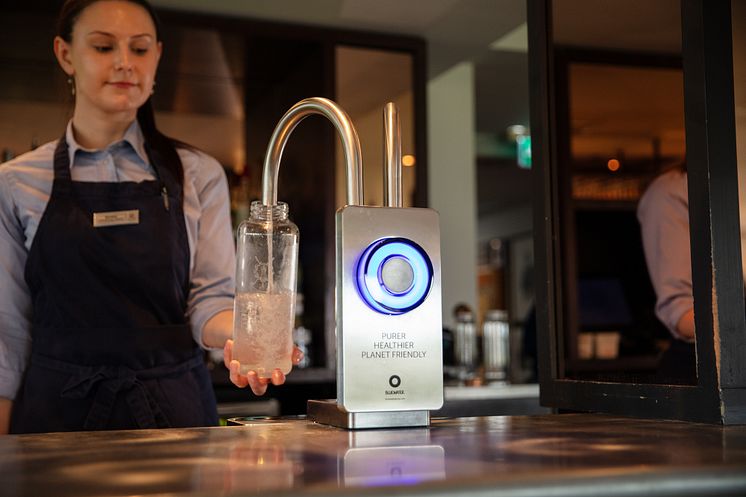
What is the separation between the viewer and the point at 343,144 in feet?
3.28

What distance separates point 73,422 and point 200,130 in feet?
9.63

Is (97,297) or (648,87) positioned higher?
(648,87)

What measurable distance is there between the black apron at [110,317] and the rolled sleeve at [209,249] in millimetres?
32

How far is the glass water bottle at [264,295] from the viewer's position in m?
1.04

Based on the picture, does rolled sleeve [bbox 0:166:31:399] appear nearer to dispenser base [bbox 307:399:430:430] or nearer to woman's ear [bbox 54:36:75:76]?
woman's ear [bbox 54:36:75:76]

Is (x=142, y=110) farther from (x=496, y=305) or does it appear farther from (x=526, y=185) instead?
(x=496, y=305)

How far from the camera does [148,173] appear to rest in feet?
6.03

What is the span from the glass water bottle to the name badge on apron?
717mm

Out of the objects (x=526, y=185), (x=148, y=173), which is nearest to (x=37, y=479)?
(x=148, y=173)

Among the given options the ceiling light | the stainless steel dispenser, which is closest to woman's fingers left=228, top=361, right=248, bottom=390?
the stainless steel dispenser

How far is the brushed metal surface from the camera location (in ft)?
3.08

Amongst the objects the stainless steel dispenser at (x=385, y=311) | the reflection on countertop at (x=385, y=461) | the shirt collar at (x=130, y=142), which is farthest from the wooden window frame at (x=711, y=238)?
the shirt collar at (x=130, y=142)

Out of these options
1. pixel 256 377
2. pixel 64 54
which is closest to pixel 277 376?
pixel 256 377

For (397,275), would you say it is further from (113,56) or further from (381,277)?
(113,56)
